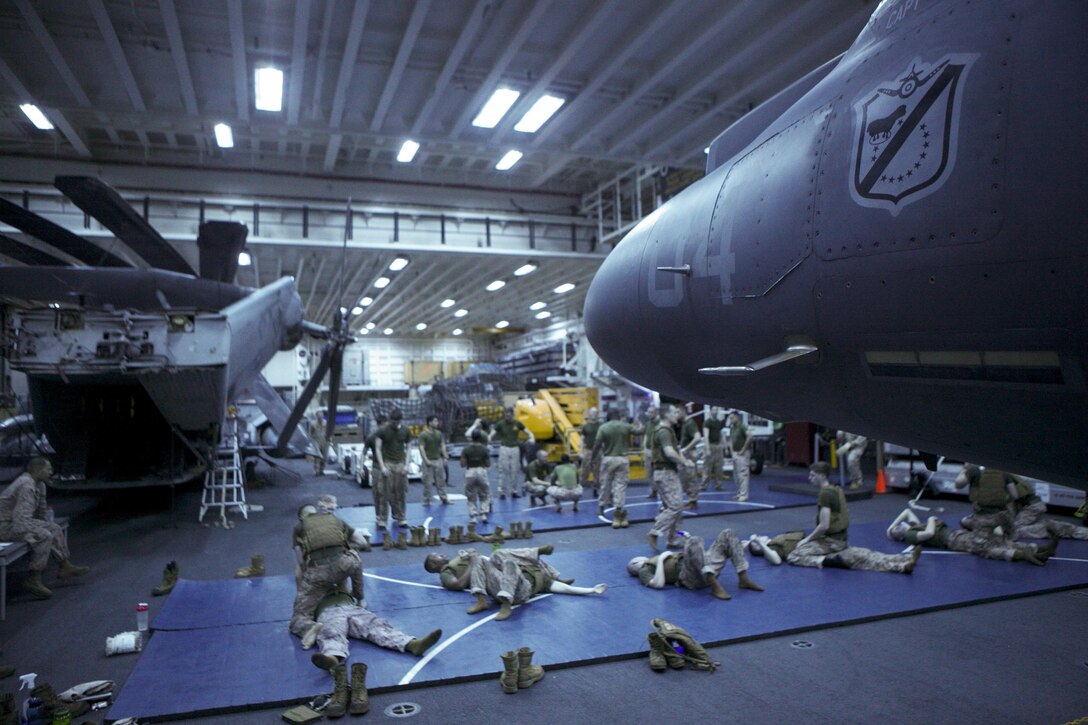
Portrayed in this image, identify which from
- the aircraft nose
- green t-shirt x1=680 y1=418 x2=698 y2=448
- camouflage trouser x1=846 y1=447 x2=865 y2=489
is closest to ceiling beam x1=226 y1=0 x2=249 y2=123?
the aircraft nose

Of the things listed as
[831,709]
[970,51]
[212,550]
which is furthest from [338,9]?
[831,709]

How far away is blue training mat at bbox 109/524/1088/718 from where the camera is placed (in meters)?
4.90

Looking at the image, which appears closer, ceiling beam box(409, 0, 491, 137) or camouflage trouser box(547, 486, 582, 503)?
ceiling beam box(409, 0, 491, 137)

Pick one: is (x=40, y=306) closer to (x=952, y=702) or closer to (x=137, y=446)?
(x=137, y=446)

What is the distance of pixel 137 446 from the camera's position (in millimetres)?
12648

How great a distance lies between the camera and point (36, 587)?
7207 mm

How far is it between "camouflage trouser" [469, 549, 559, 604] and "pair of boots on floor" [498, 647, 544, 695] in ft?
4.98

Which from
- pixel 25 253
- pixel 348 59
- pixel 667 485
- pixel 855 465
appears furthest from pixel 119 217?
pixel 855 465

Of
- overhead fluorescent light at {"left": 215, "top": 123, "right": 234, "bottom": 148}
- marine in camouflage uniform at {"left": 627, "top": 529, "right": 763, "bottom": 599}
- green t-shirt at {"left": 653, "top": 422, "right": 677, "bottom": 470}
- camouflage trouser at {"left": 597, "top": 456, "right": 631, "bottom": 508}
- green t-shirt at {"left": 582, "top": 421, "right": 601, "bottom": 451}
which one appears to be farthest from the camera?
green t-shirt at {"left": 582, "top": 421, "right": 601, "bottom": 451}

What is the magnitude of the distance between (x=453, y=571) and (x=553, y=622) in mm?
1604

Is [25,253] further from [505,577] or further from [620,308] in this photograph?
[620,308]

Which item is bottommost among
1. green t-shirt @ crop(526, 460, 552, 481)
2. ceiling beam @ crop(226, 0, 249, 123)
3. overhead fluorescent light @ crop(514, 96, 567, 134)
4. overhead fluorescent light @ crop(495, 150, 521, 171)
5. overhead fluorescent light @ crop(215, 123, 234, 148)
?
green t-shirt @ crop(526, 460, 552, 481)

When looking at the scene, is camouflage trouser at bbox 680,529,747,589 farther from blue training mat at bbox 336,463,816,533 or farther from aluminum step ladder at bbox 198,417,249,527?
aluminum step ladder at bbox 198,417,249,527

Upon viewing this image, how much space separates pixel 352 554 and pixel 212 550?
4.78 meters
